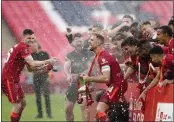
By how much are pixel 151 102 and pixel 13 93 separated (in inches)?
107

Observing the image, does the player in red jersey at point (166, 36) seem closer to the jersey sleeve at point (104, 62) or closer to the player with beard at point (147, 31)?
the jersey sleeve at point (104, 62)

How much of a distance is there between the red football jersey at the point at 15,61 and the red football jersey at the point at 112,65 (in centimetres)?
144

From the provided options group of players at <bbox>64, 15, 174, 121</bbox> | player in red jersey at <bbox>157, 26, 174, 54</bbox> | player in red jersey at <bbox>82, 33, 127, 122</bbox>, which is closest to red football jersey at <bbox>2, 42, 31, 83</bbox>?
group of players at <bbox>64, 15, 174, 121</bbox>

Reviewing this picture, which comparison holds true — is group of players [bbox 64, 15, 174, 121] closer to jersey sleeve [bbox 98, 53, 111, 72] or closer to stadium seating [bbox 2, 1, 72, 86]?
jersey sleeve [bbox 98, 53, 111, 72]

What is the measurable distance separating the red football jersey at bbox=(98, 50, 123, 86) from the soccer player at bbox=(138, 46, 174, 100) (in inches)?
39.7

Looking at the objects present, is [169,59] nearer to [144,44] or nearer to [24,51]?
[144,44]

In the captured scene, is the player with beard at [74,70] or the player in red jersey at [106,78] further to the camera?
the player with beard at [74,70]

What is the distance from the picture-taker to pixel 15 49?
10617mm

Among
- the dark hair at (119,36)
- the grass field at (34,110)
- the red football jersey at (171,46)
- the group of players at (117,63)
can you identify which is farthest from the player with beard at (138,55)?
the grass field at (34,110)

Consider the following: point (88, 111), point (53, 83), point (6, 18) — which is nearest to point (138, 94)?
point (88, 111)

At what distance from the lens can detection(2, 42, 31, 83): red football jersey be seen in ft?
34.6

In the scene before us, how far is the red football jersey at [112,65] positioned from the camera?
9508 millimetres

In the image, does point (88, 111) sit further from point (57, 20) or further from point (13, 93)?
point (57, 20)

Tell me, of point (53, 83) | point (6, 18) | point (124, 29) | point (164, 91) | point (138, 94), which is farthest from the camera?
point (6, 18)
